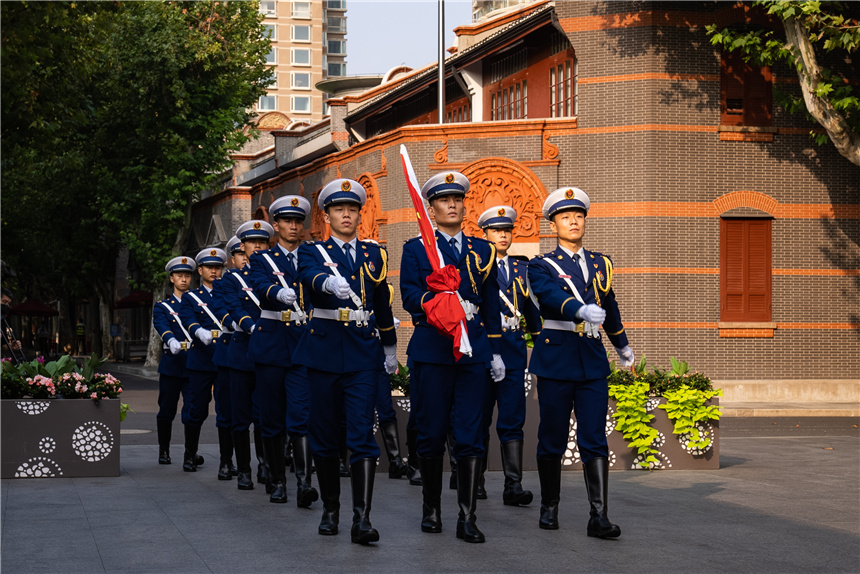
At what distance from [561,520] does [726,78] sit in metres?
16.8

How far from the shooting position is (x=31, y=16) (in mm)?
21234

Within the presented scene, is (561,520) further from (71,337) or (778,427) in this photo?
(71,337)

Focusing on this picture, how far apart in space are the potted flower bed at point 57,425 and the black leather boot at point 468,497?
4.96 meters

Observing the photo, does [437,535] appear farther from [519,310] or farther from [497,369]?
[519,310]

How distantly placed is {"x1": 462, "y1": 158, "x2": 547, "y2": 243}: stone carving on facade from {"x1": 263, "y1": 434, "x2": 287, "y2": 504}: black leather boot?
14940 mm

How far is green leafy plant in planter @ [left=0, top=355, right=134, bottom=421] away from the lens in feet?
36.3

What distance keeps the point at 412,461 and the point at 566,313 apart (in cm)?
355

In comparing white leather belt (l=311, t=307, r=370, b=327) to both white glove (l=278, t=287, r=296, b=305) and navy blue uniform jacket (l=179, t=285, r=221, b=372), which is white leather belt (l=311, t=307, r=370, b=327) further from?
navy blue uniform jacket (l=179, t=285, r=221, b=372)

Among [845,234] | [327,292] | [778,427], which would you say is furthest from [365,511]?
[845,234]

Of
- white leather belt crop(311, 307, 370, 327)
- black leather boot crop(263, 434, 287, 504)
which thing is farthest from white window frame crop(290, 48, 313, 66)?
white leather belt crop(311, 307, 370, 327)

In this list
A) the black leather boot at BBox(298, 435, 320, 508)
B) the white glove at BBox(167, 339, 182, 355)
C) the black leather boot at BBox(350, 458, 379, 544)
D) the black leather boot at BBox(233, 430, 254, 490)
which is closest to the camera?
the black leather boot at BBox(350, 458, 379, 544)

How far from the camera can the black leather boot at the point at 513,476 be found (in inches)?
356

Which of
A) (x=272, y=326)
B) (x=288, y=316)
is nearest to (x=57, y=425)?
(x=272, y=326)

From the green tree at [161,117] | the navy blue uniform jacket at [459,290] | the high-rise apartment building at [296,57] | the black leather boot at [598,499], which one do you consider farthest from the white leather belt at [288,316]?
the high-rise apartment building at [296,57]
